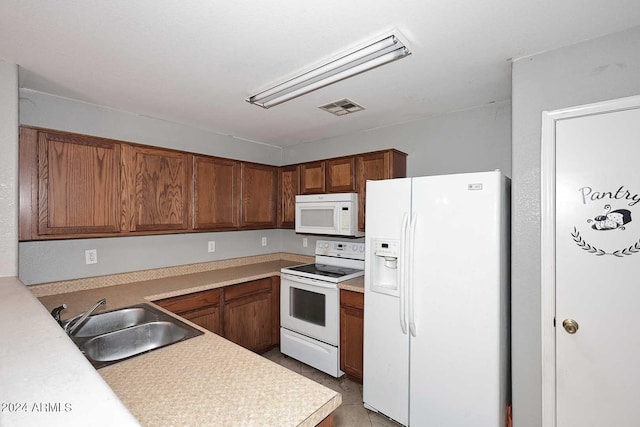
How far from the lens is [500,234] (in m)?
1.74

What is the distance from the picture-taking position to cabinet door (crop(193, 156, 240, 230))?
284 centimetres

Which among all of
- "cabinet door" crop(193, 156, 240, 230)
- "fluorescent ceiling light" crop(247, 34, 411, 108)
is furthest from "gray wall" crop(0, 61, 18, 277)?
"fluorescent ceiling light" crop(247, 34, 411, 108)

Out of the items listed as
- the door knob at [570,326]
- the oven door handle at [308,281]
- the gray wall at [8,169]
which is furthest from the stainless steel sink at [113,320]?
the door knob at [570,326]

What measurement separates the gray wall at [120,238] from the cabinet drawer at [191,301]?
637 mm

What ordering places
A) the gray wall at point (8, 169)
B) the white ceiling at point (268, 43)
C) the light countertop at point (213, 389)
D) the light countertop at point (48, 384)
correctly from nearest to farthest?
1. the light countertop at point (48, 384)
2. the light countertop at point (213, 389)
3. the white ceiling at point (268, 43)
4. the gray wall at point (8, 169)

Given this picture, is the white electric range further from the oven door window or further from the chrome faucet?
the chrome faucet

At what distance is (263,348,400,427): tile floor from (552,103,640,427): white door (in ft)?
3.73

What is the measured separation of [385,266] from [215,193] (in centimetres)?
182

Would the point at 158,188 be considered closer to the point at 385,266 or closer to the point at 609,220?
the point at 385,266

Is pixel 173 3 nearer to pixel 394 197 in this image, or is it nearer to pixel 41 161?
pixel 41 161

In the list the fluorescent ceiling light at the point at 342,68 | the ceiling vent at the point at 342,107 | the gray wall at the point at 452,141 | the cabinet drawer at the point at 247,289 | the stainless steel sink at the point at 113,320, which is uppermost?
the ceiling vent at the point at 342,107

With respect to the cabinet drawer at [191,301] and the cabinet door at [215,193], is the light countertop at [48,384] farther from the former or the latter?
the cabinet door at [215,193]

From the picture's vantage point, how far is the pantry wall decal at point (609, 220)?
1.43m

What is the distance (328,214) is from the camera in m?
3.07
